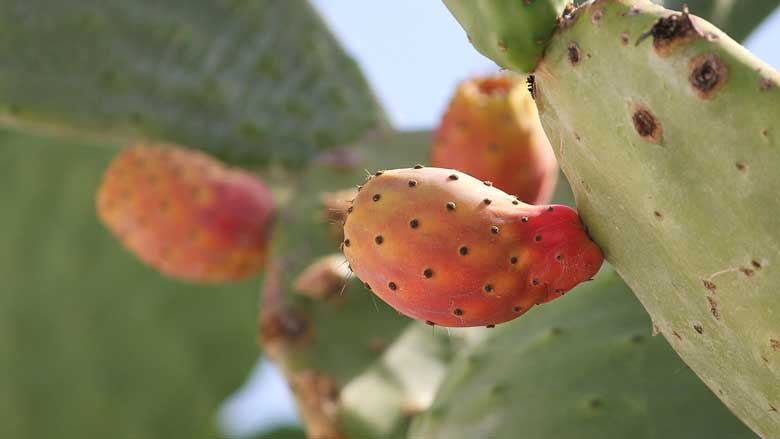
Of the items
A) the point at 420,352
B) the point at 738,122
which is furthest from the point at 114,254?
the point at 738,122

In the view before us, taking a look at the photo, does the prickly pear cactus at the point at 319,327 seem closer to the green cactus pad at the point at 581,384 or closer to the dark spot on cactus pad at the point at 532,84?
the green cactus pad at the point at 581,384

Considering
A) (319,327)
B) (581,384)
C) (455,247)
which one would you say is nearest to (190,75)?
(319,327)

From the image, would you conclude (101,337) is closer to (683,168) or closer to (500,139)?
(500,139)

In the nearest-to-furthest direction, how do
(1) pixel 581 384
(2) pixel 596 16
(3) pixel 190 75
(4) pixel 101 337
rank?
1. (2) pixel 596 16
2. (1) pixel 581 384
3. (3) pixel 190 75
4. (4) pixel 101 337

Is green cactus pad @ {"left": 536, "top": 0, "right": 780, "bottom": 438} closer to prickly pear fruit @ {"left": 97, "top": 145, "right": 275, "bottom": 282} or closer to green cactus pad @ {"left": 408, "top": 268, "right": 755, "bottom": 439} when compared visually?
green cactus pad @ {"left": 408, "top": 268, "right": 755, "bottom": 439}

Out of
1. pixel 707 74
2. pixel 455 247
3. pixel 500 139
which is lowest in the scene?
pixel 500 139

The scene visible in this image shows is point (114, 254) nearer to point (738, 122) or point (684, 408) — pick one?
point (684, 408)
